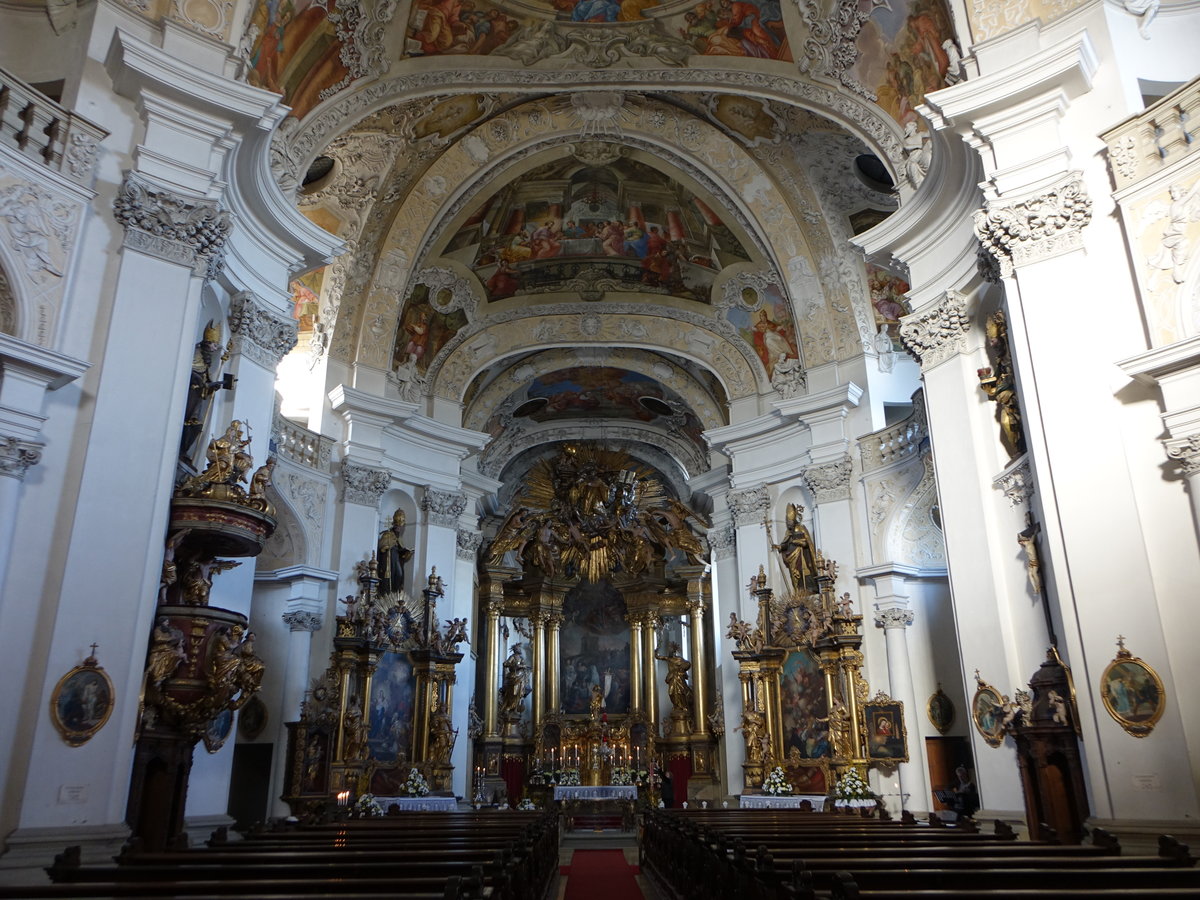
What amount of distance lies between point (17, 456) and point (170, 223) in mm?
2736

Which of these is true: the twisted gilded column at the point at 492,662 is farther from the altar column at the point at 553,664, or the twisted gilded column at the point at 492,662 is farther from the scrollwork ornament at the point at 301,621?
the scrollwork ornament at the point at 301,621

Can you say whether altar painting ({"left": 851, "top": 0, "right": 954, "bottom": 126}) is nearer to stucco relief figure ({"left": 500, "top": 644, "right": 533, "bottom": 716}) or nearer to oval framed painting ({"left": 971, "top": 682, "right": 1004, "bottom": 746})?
oval framed painting ({"left": 971, "top": 682, "right": 1004, "bottom": 746})

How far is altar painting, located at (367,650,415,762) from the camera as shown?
1612 centimetres

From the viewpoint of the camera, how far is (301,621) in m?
15.2

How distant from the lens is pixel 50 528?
8.26m

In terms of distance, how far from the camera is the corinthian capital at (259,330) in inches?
447

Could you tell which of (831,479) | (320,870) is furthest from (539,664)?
(320,870)

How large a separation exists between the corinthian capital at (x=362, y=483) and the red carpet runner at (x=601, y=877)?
686cm

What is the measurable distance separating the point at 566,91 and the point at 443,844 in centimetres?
1151

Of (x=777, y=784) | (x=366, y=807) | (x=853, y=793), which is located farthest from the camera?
(x=777, y=784)

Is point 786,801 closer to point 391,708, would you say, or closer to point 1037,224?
point 391,708

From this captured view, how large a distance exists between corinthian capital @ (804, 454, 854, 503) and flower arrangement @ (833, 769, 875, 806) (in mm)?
4685

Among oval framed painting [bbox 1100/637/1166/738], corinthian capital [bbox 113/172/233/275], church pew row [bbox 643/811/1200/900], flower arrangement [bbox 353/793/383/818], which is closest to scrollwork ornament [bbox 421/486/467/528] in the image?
flower arrangement [bbox 353/793/383/818]

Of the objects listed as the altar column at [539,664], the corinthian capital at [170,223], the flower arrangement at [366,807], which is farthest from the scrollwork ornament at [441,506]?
the corinthian capital at [170,223]
